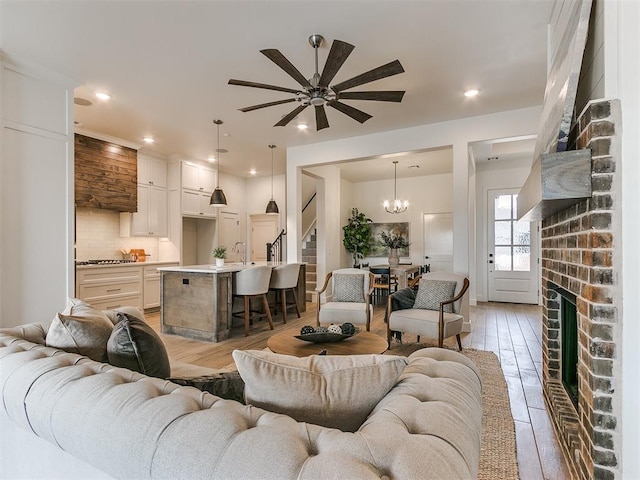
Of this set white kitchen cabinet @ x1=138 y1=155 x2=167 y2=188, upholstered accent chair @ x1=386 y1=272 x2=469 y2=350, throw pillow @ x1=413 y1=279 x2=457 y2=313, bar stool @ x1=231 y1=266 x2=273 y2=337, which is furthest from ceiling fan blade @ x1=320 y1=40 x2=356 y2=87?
white kitchen cabinet @ x1=138 y1=155 x2=167 y2=188

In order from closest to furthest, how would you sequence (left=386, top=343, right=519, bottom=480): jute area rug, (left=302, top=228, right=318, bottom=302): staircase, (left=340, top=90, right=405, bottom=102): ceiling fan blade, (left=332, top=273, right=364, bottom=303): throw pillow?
1. (left=386, top=343, right=519, bottom=480): jute area rug
2. (left=340, top=90, right=405, bottom=102): ceiling fan blade
3. (left=332, top=273, right=364, bottom=303): throw pillow
4. (left=302, top=228, right=318, bottom=302): staircase

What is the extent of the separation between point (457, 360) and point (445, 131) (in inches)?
168

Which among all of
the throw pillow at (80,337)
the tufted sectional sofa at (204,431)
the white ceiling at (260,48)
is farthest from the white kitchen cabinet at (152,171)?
the tufted sectional sofa at (204,431)

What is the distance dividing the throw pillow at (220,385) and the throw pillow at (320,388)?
1.02 feet

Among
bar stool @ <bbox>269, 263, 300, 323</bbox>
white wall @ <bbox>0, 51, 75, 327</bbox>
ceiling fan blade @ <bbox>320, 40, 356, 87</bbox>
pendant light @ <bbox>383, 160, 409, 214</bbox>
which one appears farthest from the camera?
pendant light @ <bbox>383, 160, 409, 214</bbox>

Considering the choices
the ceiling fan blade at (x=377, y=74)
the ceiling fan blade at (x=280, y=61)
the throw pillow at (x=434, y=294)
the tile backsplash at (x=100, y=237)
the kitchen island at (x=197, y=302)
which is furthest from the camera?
the tile backsplash at (x=100, y=237)

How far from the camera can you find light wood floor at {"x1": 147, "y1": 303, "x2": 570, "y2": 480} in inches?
80.4

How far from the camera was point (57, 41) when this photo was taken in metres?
2.94

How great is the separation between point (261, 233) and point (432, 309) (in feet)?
18.8

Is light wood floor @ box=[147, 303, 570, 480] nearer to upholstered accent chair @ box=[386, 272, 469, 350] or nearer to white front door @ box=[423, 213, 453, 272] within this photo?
upholstered accent chair @ box=[386, 272, 469, 350]

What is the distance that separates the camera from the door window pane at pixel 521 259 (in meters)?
6.73

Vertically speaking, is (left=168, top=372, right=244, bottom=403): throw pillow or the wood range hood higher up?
the wood range hood

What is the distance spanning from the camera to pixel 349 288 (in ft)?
15.0

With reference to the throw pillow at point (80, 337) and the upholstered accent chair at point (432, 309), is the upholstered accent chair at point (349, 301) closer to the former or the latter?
the upholstered accent chair at point (432, 309)
